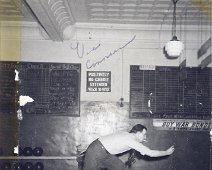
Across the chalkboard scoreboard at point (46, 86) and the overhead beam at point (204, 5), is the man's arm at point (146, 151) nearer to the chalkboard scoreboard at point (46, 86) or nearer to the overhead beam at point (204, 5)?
the overhead beam at point (204, 5)

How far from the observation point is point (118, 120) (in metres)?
8.37

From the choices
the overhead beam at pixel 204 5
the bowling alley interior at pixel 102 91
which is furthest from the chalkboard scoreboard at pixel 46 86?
the overhead beam at pixel 204 5

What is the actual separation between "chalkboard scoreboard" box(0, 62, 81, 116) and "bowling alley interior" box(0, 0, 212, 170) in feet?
0.08

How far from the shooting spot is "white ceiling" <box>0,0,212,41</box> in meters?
6.55

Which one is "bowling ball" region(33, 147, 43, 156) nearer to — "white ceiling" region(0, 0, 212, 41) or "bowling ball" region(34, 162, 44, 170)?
"bowling ball" region(34, 162, 44, 170)

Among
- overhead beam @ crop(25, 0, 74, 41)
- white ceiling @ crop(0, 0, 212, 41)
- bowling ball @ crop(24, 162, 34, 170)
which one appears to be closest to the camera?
overhead beam @ crop(25, 0, 74, 41)

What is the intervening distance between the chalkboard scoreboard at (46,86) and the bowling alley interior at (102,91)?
0.03 meters

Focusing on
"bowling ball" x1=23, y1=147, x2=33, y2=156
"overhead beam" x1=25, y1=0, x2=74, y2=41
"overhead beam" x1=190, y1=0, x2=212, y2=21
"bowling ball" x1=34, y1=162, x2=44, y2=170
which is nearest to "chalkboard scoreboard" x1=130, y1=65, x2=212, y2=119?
"overhead beam" x1=190, y1=0, x2=212, y2=21

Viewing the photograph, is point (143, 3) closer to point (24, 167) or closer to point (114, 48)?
point (114, 48)

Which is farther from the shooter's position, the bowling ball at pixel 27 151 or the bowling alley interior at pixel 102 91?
the bowling alley interior at pixel 102 91

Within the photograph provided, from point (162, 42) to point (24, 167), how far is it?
460 centimetres

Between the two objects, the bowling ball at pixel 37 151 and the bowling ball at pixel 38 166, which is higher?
the bowling ball at pixel 37 151

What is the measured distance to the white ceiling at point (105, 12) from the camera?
655 centimetres
